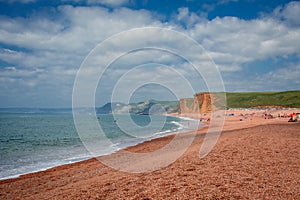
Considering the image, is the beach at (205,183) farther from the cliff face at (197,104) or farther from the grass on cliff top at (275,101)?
the cliff face at (197,104)

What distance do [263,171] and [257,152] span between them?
155 inches

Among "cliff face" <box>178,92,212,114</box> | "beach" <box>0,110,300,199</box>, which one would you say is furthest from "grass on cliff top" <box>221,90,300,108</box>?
"beach" <box>0,110,300,199</box>

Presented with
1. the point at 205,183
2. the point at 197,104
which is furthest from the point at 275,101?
the point at 205,183

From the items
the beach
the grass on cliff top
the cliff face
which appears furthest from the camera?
the cliff face

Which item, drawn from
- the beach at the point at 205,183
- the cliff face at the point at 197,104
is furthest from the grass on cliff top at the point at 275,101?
the beach at the point at 205,183

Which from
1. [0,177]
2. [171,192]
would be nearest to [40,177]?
[0,177]

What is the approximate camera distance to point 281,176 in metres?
7.69

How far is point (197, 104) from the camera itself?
14038 centimetres

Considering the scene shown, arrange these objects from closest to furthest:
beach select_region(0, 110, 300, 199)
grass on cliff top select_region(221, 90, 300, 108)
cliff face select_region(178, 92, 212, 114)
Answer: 1. beach select_region(0, 110, 300, 199)
2. grass on cliff top select_region(221, 90, 300, 108)
3. cliff face select_region(178, 92, 212, 114)

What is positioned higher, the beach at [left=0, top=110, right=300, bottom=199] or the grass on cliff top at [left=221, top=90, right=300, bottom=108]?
the grass on cliff top at [left=221, top=90, right=300, bottom=108]

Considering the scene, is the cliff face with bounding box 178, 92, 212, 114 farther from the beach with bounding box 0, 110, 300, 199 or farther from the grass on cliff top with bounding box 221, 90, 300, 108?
→ the beach with bounding box 0, 110, 300, 199

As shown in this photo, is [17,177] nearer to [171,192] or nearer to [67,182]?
[67,182]

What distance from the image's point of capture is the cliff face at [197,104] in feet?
414

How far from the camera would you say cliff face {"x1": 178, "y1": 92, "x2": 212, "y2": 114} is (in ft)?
414
